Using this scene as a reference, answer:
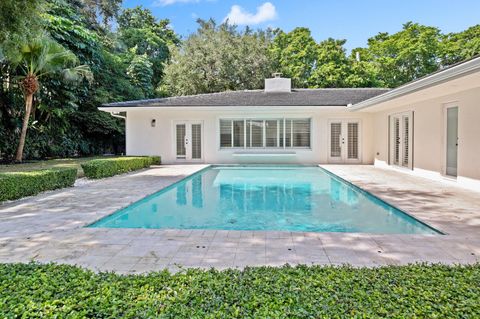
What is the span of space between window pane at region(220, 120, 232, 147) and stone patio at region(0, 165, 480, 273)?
10.9m

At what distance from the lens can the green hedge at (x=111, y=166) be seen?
10.7m

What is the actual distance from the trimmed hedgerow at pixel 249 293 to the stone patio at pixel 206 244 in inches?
28.0

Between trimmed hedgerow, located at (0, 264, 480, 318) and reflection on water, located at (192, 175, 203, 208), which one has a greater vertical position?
trimmed hedgerow, located at (0, 264, 480, 318)

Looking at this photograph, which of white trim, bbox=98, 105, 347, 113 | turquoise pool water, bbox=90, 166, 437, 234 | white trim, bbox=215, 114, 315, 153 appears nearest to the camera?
turquoise pool water, bbox=90, 166, 437, 234

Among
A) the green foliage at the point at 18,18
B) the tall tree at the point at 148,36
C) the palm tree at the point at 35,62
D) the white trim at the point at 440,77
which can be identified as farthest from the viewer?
the tall tree at the point at 148,36

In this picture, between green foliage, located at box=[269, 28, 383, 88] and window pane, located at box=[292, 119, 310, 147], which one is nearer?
window pane, located at box=[292, 119, 310, 147]

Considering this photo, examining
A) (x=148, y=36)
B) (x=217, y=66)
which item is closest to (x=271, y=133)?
(x=217, y=66)

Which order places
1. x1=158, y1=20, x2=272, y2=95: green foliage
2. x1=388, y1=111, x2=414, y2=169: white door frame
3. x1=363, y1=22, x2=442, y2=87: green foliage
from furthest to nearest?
x1=363, y1=22, x2=442, y2=87: green foliage → x1=158, y1=20, x2=272, y2=95: green foliage → x1=388, y1=111, x2=414, y2=169: white door frame

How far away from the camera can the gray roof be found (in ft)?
52.1

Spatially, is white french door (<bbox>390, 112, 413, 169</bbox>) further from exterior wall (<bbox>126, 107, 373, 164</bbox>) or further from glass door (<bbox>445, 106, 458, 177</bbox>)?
exterior wall (<bbox>126, 107, 373, 164</bbox>)

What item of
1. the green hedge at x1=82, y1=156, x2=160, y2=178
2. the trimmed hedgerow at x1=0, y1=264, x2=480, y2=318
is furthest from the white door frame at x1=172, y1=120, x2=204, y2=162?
the trimmed hedgerow at x1=0, y1=264, x2=480, y2=318

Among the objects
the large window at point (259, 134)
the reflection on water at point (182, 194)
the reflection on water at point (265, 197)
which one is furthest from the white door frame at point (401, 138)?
the reflection on water at point (182, 194)

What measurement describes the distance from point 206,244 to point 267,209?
130 inches

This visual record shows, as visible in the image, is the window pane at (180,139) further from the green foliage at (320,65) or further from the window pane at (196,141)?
the green foliage at (320,65)
